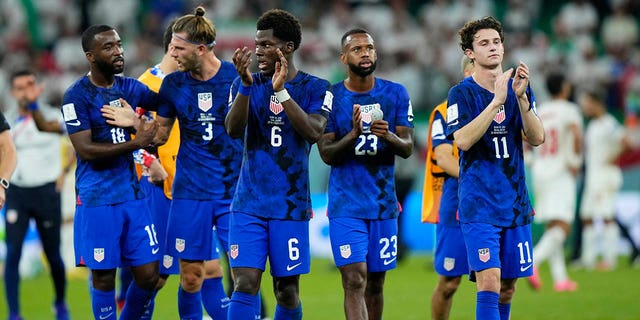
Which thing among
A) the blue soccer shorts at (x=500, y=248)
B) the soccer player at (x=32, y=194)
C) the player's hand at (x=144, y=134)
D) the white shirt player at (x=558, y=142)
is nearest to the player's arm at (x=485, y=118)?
the blue soccer shorts at (x=500, y=248)

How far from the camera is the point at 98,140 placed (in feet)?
29.9

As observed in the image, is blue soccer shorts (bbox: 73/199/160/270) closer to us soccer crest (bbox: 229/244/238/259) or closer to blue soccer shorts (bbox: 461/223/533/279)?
us soccer crest (bbox: 229/244/238/259)

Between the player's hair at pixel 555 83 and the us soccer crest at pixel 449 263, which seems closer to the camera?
the us soccer crest at pixel 449 263

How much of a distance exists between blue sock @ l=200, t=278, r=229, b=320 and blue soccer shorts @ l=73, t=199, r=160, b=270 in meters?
0.84

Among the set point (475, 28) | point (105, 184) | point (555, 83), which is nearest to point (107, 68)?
point (105, 184)

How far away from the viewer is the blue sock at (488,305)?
27.8ft

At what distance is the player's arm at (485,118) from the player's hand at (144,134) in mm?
2552

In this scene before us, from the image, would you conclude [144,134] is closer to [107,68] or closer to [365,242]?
[107,68]

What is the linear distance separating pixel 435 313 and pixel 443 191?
114 cm

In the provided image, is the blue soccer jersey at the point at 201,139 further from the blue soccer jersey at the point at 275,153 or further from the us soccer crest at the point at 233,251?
the us soccer crest at the point at 233,251

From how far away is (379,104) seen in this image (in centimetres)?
937

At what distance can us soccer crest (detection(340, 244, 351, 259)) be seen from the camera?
9.07 m

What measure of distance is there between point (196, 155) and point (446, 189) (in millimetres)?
2367

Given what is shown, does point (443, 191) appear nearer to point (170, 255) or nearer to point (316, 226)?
point (170, 255)
